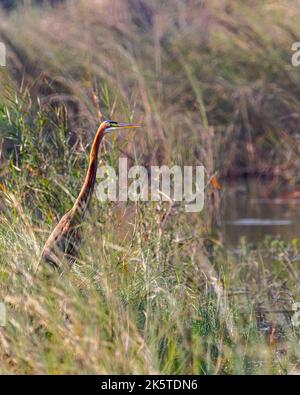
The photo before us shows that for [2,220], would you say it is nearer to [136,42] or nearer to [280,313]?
[280,313]

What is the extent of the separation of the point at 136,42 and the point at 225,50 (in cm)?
113

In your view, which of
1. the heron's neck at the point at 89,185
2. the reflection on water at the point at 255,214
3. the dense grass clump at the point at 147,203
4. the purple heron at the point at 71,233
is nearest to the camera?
the dense grass clump at the point at 147,203

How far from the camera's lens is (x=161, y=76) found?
12.1m

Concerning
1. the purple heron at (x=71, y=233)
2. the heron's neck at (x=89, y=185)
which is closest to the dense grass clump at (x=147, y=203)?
the purple heron at (x=71, y=233)

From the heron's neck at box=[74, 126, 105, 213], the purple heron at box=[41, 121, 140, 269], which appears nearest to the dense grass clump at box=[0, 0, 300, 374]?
the purple heron at box=[41, 121, 140, 269]

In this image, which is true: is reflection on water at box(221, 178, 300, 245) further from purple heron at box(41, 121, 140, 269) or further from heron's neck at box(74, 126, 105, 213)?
purple heron at box(41, 121, 140, 269)

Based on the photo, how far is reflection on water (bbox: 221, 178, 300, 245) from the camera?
10385 mm

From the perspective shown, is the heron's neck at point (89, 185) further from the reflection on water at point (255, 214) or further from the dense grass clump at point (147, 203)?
the reflection on water at point (255, 214)

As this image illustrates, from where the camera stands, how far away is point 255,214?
11609mm

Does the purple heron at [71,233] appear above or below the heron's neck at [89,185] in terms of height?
below

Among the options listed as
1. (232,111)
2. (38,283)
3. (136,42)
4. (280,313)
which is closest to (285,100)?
(232,111)

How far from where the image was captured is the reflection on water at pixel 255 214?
34.1 feet

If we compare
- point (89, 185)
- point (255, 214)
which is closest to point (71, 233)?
point (89, 185)

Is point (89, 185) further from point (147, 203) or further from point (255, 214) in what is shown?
point (255, 214)
